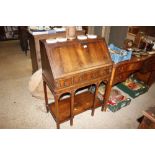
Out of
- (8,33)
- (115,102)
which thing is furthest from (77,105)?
(8,33)

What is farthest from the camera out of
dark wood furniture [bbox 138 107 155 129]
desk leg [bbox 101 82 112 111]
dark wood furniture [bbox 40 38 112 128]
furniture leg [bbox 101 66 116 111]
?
desk leg [bbox 101 82 112 111]

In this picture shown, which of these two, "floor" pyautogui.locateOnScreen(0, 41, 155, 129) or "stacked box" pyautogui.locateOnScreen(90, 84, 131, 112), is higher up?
"stacked box" pyautogui.locateOnScreen(90, 84, 131, 112)

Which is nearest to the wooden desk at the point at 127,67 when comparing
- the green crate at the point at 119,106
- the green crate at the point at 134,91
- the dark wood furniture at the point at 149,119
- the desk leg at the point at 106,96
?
the desk leg at the point at 106,96

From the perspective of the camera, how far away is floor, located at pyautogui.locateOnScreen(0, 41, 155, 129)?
7.16ft

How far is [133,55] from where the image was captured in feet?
7.77

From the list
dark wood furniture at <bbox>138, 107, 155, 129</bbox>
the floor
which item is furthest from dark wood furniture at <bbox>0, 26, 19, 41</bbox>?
dark wood furniture at <bbox>138, 107, 155, 129</bbox>

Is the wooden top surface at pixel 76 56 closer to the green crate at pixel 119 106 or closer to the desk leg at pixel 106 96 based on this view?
the desk leg at pixel 106 96

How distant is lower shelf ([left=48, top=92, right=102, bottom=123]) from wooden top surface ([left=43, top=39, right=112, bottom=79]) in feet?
2.63

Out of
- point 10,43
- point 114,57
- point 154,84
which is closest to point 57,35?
point 114,57

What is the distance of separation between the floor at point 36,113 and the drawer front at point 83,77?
0.78 metres

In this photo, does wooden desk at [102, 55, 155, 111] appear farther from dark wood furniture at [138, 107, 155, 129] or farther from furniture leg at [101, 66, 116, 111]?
dark wood furniture at [138, 107, 155, 129]

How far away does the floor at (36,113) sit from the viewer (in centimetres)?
218

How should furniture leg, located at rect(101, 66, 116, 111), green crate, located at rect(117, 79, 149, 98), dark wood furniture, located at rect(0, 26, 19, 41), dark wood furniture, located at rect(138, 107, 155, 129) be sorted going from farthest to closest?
dark wood furniture, located at rect(0, 26, 19, 41), green crate, located at rect(117, 79, 149, 98), furniture leg, located at rect(101, 66, 116, 111), dark wood furniture, located at rect(138, 107, 155, 129)

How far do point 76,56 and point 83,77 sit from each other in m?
0.28
